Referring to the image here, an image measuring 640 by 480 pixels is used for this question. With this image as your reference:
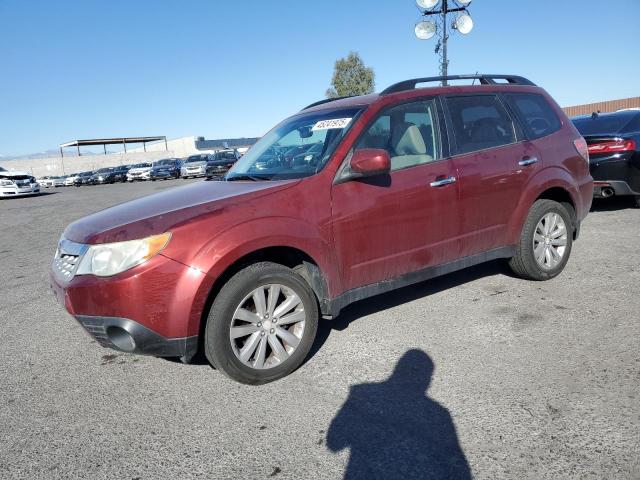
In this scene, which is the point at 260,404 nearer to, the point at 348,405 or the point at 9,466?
the point at 348,405

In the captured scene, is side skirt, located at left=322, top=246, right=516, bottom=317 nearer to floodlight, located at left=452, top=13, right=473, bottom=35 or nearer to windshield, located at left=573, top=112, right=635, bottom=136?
windshield, located at left=573, top=112, right=635, bottom=136

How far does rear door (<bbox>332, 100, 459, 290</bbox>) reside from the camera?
3.32 meters

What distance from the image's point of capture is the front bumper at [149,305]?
2689 mm

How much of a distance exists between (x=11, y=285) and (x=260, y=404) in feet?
15.1

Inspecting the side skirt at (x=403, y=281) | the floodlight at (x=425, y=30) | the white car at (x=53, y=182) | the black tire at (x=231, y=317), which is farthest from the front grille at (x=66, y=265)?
the white car at (x=53, y=182)

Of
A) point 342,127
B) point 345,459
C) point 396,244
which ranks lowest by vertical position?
point 345,459

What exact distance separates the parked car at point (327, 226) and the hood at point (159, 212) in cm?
2

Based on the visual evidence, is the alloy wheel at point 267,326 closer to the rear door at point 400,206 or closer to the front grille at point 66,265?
the rear door at point 400,206

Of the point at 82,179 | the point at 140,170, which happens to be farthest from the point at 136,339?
the point at 82,179

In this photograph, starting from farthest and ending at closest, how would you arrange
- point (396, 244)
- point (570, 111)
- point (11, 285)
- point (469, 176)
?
point (570, 111) → point (11, 285) → point (469, 176) → point (396, 244)

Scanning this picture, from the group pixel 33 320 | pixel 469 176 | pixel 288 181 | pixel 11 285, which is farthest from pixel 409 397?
pixel 11 285

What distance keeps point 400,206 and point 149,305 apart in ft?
6.02

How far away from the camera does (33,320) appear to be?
4.53m

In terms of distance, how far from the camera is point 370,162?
3184 millimetres
